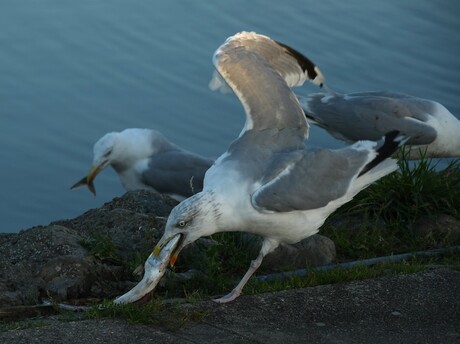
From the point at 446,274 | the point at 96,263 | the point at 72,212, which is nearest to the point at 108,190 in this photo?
the point at 72,212

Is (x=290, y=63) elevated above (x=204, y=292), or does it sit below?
above

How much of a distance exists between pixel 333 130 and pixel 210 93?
2626mm

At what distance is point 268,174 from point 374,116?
110 inches

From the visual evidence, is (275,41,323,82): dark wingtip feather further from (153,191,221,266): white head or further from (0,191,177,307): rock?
(153,191,221,266): white head

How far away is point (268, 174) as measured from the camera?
5785mm

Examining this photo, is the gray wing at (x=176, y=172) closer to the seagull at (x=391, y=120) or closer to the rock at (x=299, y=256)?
the seagull at (x=391, y=120)

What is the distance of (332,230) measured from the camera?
23.8 ft

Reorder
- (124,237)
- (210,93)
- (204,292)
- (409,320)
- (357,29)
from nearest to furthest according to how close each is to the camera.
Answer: (409,320), (204,292), (124,237), (210,93), (357,29)

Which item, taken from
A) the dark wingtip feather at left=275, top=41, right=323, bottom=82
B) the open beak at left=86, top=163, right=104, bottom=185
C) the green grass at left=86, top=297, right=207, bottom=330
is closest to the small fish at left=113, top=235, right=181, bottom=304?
the green grass at left=86, top=297, right=207, bottom=330

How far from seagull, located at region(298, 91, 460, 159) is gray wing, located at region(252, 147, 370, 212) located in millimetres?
2292

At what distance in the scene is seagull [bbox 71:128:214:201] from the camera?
8352 mm

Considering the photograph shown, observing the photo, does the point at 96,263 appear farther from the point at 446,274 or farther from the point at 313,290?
the point at 446,274

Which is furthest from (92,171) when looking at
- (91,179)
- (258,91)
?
(258,91)

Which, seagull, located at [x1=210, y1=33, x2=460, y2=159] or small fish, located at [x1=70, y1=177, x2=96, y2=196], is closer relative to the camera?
seagull, located at [x1=210, y1=33, x2=460, y2=159]
